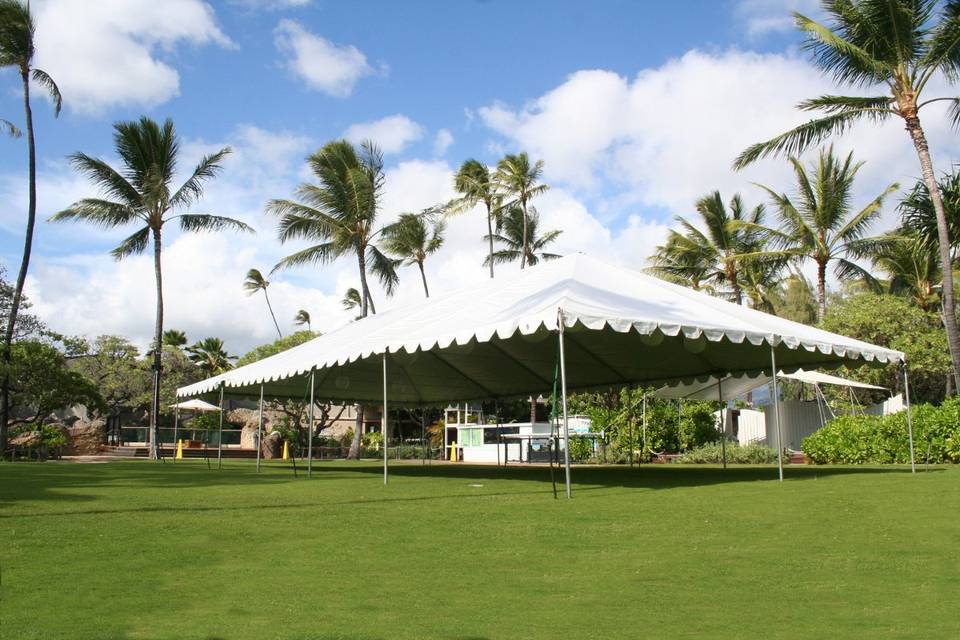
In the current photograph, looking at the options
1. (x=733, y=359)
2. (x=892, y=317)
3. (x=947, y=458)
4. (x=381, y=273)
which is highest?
(x=381, y=273)

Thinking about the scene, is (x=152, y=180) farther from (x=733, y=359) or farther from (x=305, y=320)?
(x=305, y=320)

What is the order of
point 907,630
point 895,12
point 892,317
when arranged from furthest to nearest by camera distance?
1. point 892,317
2. point 895,12
3. point 907,630

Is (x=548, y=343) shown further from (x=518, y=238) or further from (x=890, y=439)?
(x=518, y=238)

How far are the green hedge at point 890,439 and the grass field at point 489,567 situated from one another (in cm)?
746

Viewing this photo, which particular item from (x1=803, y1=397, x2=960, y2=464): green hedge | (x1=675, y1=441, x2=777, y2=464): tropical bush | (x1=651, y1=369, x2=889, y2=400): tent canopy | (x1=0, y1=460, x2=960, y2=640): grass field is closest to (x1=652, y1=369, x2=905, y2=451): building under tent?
(x1=651, y1=369, x2=889, y2=400): tent canopy

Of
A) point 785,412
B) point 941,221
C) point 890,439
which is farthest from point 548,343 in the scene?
point 785,412

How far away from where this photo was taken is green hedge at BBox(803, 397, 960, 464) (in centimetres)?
1441

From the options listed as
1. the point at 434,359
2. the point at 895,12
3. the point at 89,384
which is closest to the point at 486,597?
the point at 434,359

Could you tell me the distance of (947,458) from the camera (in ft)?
47.9

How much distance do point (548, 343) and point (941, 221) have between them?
26.2 feet

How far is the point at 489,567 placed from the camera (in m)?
4.48

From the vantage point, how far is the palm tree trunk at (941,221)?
1526 centimetres

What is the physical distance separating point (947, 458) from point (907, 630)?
13412 millimetres

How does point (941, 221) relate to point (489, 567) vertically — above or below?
above
